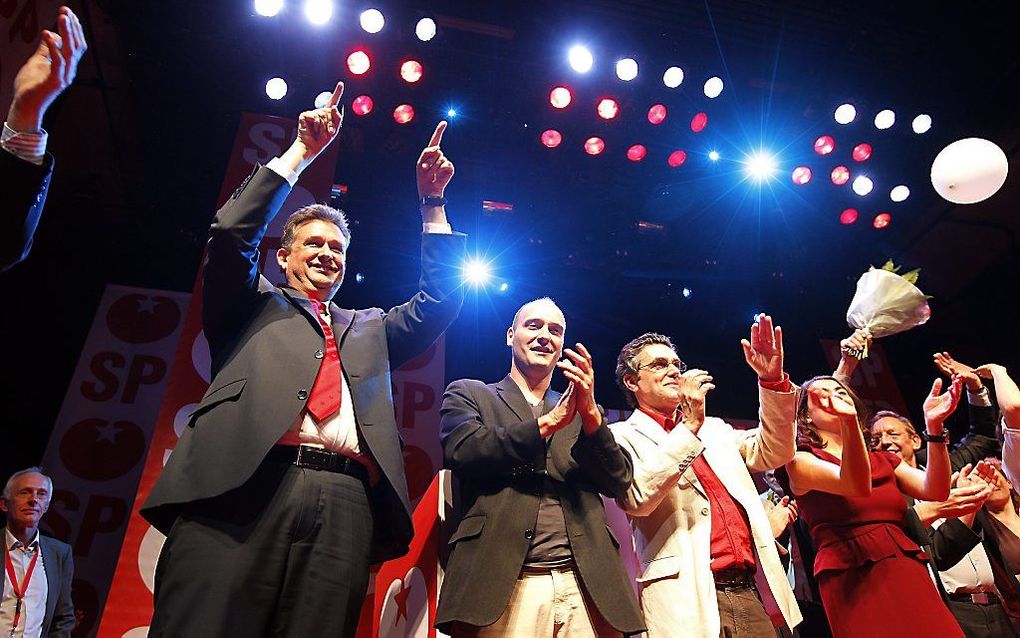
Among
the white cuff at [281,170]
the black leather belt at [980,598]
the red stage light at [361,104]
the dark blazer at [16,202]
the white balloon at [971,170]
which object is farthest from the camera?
the red stage light at [361,104]

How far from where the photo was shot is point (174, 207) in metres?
5.98

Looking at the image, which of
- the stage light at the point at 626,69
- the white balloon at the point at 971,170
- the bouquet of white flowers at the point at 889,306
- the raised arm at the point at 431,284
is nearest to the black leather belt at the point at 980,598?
the bouquet of white flowers at the point at 889,306

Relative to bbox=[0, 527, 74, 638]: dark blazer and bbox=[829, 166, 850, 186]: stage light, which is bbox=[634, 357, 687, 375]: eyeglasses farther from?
bbox=[0, 527, 74, 638]: dark blazer

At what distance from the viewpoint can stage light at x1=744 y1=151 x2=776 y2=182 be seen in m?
5.36

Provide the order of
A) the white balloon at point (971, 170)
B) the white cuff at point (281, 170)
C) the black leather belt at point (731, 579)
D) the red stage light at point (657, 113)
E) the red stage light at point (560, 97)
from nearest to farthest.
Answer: the white cuff at point (281, 170), the black leather belt at point (731, 579), the white balloon at point (971, 170), the red stage light at point (560, 97), the red stage light at point (657, 113)

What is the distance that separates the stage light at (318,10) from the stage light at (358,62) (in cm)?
28

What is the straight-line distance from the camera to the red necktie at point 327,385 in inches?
69.2

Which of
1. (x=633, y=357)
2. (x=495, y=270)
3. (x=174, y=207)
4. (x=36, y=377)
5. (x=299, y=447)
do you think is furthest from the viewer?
(x=495, y=270)

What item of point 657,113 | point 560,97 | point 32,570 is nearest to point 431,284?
point 560,97

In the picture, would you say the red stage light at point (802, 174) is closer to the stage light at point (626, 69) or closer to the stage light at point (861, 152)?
the stage light at point (861, 152)

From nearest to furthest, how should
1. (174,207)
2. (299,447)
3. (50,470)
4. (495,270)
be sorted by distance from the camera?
1. (299,447)
2. (50,470)
3. (174,207)
4. (495,270)

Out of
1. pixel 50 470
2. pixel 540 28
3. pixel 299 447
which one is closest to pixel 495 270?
pixel 540 28

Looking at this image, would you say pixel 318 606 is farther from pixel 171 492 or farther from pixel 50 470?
pixel 50 470

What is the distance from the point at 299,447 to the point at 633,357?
168 cm
